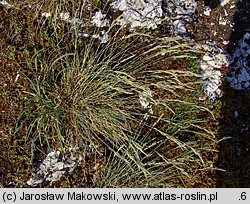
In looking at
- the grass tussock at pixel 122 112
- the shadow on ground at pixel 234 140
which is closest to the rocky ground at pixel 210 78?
the shadow on ground at pixel 234 140

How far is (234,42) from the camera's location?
160 inches

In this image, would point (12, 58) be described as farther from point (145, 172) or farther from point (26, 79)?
point (145, 172)

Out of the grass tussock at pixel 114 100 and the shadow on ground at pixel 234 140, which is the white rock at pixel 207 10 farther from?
the shadow on ground at pixel 234 140

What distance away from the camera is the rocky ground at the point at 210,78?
371 centimetres

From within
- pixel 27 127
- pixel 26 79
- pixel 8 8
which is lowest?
pixel 27 127

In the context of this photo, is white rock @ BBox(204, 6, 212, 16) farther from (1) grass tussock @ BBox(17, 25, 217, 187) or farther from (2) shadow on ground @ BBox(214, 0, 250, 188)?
(2) shadow on ground @ BBox(214, 0, 250, 188)

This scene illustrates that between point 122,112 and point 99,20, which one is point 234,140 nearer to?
point 122,112

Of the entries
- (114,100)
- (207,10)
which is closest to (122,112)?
(114,100)

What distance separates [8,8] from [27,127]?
1.03 metres

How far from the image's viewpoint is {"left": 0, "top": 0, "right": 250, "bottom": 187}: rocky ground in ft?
12.2

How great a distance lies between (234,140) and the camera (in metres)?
3.84

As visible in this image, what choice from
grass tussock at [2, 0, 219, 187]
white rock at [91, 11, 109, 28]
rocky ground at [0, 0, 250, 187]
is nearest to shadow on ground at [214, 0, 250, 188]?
rocky ground at [0, 0, 250, 187]

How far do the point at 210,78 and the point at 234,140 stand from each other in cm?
55
